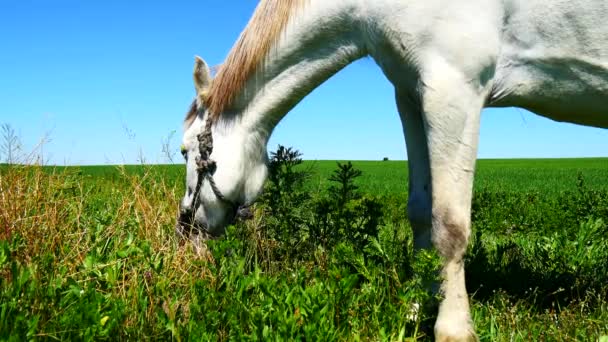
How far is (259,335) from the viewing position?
2605 millimetres

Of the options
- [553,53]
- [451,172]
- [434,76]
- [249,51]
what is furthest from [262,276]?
[553,53]

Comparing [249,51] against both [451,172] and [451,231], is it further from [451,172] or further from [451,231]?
[451,231]

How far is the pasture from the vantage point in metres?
2.69

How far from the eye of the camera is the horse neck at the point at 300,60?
137 inches

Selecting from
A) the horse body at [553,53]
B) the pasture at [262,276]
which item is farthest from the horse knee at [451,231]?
the horse body at [553,53]

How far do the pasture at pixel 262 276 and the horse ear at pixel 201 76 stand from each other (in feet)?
3.29

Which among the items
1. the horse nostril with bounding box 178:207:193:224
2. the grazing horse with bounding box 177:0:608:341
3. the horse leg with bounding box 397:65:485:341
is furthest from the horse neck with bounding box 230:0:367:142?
the horse nostril with bounding box 178:207:193:224

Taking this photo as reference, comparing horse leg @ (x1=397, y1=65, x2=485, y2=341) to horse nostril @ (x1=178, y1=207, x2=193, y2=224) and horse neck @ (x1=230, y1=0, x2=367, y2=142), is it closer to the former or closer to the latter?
horse neck @ (x1=230, y1=0, x2=367, y2=142)

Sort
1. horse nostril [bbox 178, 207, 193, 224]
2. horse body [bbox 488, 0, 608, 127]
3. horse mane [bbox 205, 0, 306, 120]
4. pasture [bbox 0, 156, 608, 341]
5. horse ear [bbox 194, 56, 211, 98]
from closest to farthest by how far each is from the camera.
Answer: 1. pasture [bbox 0, 156, 608, 341]
2. horse body [bbox 488, 0, 608, 127]
3. horse mane [bbox 205, 0, 306, 120]
4. horse ear [bbox 194, 56, 211, 98]
5. horse nostril [bbox 178, 207, 193, 224]

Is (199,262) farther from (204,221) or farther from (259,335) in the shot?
(259,335)

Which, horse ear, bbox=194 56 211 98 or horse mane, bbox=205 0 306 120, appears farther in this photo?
horse ear, bbox=194 56 211 98

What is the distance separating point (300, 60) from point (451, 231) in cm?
146

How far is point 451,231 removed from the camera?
313 centimetres

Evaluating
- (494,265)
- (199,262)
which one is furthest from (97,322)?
(494,265)
